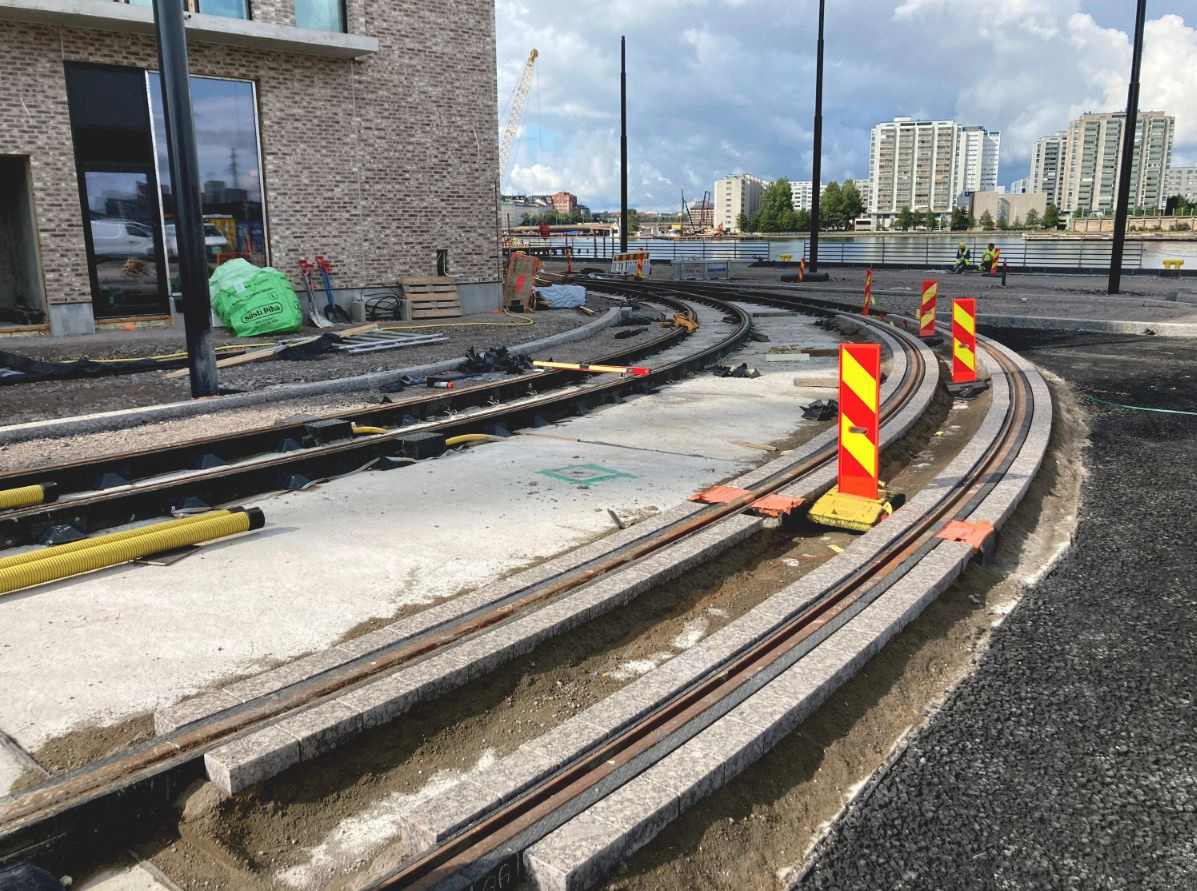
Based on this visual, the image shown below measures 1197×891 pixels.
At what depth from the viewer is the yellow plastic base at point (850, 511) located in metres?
5.93

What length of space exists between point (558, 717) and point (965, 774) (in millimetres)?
1587

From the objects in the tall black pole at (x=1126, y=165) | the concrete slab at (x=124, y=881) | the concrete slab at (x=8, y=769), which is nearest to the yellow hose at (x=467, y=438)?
the concrete slab at (x=8, y=769)

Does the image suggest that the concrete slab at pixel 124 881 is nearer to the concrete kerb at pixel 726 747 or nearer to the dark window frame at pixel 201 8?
the concrete kerb at pixel 726 747

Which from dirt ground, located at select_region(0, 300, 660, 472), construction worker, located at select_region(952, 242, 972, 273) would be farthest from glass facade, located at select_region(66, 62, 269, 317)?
construction worker, located at select_region(952, 242, 972, 273)

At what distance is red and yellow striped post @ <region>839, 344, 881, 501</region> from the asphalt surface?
1294 mm

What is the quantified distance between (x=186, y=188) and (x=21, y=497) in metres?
4.80

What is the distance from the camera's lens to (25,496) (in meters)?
6.39

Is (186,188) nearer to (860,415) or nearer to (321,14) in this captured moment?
(860,415)

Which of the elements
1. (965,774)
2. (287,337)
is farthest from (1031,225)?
(965,774)

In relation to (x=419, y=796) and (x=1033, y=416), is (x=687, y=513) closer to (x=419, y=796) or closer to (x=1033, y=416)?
(x=419, y=796)

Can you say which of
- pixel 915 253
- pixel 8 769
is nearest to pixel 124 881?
pixel 8 769

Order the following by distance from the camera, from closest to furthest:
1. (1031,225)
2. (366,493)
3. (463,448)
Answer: (366,493) < (463,448) < (1031,225)

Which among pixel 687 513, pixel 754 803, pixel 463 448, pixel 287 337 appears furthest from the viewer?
pixel 287 337

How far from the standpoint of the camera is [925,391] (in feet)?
34.9
